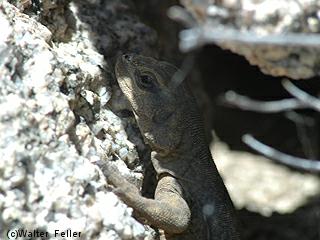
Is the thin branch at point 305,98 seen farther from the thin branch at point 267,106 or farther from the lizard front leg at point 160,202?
the lizard front leg at point 160,202

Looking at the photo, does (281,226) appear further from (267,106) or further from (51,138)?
(51,138)

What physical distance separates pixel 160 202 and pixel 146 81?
2.60 feet

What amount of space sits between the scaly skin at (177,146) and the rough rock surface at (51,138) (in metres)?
0.22

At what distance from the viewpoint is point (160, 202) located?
3.96 metres

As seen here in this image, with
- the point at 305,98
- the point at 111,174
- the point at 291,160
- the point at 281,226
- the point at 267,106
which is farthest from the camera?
the point at 281,226

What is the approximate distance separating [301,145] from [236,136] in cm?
66

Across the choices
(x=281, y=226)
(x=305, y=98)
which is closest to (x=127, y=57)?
(x=305, y=98)

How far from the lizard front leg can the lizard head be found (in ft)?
0.82

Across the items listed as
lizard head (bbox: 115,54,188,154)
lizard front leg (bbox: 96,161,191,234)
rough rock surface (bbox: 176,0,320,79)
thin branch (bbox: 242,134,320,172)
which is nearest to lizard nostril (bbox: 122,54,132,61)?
lizard head (bbox: 115,54,188,154)

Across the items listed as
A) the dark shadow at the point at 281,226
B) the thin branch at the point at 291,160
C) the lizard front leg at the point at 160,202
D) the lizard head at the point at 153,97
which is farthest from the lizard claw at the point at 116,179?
the dark shadow at the point at 281,226

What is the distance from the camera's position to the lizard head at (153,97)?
4.30 meters

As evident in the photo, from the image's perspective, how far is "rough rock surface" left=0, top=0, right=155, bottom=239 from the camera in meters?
3.13

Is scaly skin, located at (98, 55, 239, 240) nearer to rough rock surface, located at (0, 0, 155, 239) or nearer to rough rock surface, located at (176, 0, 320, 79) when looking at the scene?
rough rock surface, located at (0, 0, 155, 239)

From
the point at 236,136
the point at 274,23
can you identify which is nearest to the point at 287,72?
the point at 274,23
